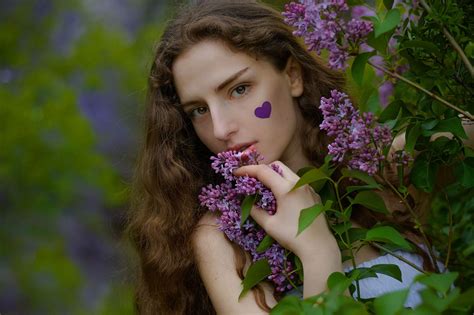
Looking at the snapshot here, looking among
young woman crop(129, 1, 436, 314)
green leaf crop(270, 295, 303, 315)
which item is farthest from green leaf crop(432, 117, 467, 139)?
green leaf crop(270, 295, 303, 315)

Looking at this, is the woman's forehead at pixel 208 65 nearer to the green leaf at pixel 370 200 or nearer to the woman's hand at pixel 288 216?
the woman's hand at pixel 288 216

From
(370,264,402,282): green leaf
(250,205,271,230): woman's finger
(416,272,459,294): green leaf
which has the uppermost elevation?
(416,272,459,294): green leaf

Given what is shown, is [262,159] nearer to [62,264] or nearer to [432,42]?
[432,42]

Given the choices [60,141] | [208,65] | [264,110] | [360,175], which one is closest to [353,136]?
[360,175]

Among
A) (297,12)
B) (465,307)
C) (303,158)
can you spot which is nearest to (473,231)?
(303,158)

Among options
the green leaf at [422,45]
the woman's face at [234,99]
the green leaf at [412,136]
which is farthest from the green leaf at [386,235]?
the woman's face at [234,99]

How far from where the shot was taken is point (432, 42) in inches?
69.5

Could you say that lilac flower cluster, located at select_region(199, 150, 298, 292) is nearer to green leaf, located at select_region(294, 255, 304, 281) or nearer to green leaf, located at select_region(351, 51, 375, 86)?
green leaf, located at select_region(294, 255, 304, 281)

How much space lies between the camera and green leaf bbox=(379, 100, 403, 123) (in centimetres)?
185

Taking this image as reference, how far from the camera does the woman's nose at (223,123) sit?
2.04m

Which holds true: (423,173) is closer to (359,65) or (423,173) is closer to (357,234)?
(357,234)

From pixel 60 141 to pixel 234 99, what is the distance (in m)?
3.50

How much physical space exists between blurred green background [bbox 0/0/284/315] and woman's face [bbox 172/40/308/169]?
2.88 m

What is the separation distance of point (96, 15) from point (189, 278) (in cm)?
433
